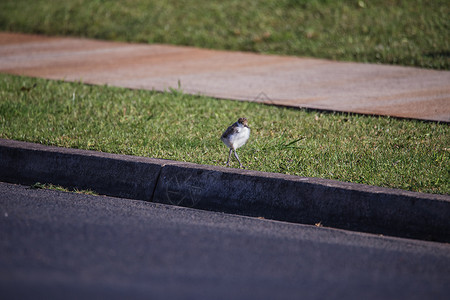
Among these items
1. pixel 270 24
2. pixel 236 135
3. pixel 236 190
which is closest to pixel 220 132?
pixel 236 135

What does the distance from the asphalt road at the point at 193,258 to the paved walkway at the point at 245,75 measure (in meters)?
3.40

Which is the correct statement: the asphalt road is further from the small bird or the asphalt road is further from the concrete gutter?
the small bird

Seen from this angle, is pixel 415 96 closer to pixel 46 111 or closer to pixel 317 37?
pixel 317 37

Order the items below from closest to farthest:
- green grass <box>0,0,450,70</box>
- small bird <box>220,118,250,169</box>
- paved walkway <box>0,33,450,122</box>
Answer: small bird <box>220,118,250,169</box>
paved walkway <box>0,33,450,122</box>
green grass <box>0,0,450,70</box>

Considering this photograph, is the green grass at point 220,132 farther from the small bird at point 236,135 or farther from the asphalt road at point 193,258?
the asphalt road at point 193,258

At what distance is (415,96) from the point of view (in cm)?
Answer: 841

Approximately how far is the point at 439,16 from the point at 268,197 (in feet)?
25.7

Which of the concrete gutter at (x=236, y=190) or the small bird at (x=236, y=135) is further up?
the small bird at (x=236, y=135)

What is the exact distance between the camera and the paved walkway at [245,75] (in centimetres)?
830

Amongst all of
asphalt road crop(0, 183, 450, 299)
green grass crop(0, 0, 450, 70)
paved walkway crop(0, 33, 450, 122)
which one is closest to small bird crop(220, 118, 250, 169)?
asphalt road crop(0, 183, 450, 299)

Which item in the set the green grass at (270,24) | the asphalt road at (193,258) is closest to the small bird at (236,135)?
the asphalt road at (193,258)

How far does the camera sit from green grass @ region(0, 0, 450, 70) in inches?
430

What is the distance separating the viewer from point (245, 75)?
981 cm

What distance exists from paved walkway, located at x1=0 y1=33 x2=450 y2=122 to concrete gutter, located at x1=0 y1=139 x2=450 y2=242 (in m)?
2.79
